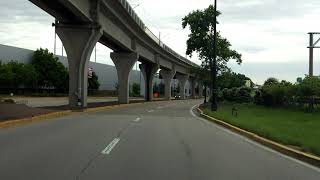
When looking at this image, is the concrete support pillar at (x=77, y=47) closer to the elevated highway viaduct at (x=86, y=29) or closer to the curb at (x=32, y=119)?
the elevated highway viaduct at (x=86, y=29)

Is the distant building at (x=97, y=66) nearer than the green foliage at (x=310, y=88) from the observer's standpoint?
No

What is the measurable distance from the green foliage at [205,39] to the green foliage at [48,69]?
142 ft

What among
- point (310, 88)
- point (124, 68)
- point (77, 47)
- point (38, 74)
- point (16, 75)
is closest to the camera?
point (310, 88)

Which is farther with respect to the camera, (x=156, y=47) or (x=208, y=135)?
(x=156, y=47)

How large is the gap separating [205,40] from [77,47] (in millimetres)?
24646

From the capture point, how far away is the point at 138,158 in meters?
14.3

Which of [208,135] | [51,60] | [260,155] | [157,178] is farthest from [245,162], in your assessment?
[51,60]

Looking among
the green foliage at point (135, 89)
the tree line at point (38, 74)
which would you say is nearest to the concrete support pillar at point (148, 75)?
the tree line at point (38, 74)

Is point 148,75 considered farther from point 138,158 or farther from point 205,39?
point 138,158

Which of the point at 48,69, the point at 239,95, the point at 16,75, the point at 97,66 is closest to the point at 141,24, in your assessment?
the point at 239,95

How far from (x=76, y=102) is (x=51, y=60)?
208 ft

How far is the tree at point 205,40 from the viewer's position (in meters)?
66.0

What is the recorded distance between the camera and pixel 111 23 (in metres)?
51.8

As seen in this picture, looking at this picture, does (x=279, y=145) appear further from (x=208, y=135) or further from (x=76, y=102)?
(x=76, y=102)
